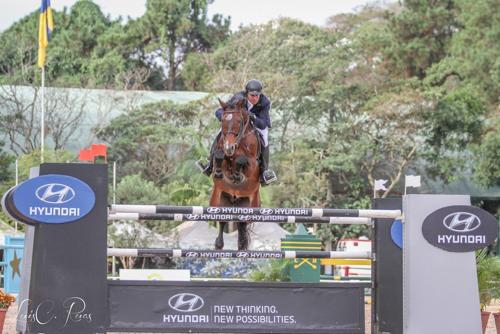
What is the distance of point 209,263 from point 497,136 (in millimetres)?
12229

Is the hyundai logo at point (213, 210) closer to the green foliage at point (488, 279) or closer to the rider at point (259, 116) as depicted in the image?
the rider at point (259, 116)

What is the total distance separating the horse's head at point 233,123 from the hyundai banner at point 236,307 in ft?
6.73

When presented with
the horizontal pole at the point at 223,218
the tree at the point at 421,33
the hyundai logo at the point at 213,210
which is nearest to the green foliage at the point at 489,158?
the tree at the point at 421,33

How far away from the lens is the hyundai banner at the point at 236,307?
23.0 feet

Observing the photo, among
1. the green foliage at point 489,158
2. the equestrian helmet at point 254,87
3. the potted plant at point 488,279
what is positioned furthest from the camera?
the green foliage at point 489,158

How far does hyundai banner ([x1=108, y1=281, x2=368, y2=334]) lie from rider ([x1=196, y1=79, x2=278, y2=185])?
8.05ft

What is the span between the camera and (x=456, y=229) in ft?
23.2

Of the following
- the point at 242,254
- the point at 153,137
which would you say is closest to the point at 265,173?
the point at 242,254

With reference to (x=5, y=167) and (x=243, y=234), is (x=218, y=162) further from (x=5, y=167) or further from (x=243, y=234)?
(x=5, y=167)

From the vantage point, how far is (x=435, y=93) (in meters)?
27.5

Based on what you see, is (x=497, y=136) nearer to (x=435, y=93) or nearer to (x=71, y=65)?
(x=435, y=93)

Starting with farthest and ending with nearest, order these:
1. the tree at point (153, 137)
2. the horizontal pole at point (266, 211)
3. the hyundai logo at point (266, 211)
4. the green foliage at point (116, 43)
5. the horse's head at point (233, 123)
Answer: the green foliage at point (116, 43) → the tree at point (153, 137) → the horse's head at point (233, 123) → the hyundai logo at point (266, 211) → the horizontal pole at point (266, 211)

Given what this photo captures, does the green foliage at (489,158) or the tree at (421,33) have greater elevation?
the tree at (421,33)

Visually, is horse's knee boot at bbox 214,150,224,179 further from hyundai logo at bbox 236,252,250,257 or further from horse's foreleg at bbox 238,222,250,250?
hyundai logo at bbox 236,252,250,257
